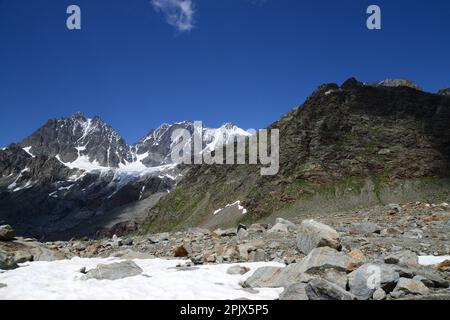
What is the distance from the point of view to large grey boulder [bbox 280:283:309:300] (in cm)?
1243

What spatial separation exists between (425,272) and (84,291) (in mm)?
11351

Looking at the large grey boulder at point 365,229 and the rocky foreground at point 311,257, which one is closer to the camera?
the rocky foreground at point 311,257

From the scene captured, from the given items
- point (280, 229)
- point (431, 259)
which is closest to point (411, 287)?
point (431, 259)

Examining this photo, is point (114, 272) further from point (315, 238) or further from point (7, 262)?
point (315, 238)

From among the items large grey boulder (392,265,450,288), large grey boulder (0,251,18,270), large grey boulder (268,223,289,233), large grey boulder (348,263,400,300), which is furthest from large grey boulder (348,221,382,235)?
large grey boulder (0,251,18,270)

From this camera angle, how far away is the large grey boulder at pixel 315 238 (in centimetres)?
1894

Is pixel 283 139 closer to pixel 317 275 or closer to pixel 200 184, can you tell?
pixel 200 184

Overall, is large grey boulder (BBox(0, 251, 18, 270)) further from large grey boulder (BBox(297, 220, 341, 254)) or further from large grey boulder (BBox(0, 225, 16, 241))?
large grey boulder (BBox(297, 220, 341, 254))

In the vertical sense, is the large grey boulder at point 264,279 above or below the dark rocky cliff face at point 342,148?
below

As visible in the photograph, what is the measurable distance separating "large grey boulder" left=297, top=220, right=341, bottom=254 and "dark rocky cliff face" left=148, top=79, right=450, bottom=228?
10468 centimetres

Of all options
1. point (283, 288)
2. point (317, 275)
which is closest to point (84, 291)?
point (283, 288)

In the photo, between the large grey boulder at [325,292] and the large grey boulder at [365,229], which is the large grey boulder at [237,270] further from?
the large grey boulder at [365,229]

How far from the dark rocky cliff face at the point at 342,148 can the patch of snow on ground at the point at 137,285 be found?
4280 inches

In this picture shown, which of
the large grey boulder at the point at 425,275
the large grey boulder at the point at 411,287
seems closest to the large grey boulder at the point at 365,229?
the large grey boulder at the point at 425,275
